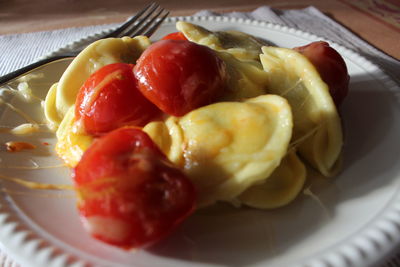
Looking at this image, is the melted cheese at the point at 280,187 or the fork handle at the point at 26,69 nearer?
the melted cheese at the point at 280,187

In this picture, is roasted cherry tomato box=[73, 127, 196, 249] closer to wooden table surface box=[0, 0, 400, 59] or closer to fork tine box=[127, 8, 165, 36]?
fork tine box=[127, 8, 165, 36]

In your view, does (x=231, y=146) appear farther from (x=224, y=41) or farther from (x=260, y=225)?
(x=224, y=41)

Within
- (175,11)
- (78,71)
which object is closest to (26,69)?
(78,71)

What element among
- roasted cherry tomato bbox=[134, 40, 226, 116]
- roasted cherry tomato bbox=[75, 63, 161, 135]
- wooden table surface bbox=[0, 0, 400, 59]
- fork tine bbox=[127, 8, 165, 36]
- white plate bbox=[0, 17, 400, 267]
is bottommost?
wooden table surface bbox=[0, 0, 400, 59]

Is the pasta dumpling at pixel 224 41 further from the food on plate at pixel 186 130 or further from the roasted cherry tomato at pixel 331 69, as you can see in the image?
the roasted cherry tomato at pixel 331 69

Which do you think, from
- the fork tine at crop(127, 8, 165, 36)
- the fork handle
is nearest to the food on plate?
the fork handle

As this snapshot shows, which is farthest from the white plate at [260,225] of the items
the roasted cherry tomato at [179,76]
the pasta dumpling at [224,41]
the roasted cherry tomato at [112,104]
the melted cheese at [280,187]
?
the pasta dumpling at [224,41]

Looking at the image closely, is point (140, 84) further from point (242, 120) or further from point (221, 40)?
point (221, 40)

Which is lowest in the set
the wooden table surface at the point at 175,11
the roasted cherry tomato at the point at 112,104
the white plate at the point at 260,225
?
the wooden table surface at the point at 175,11
